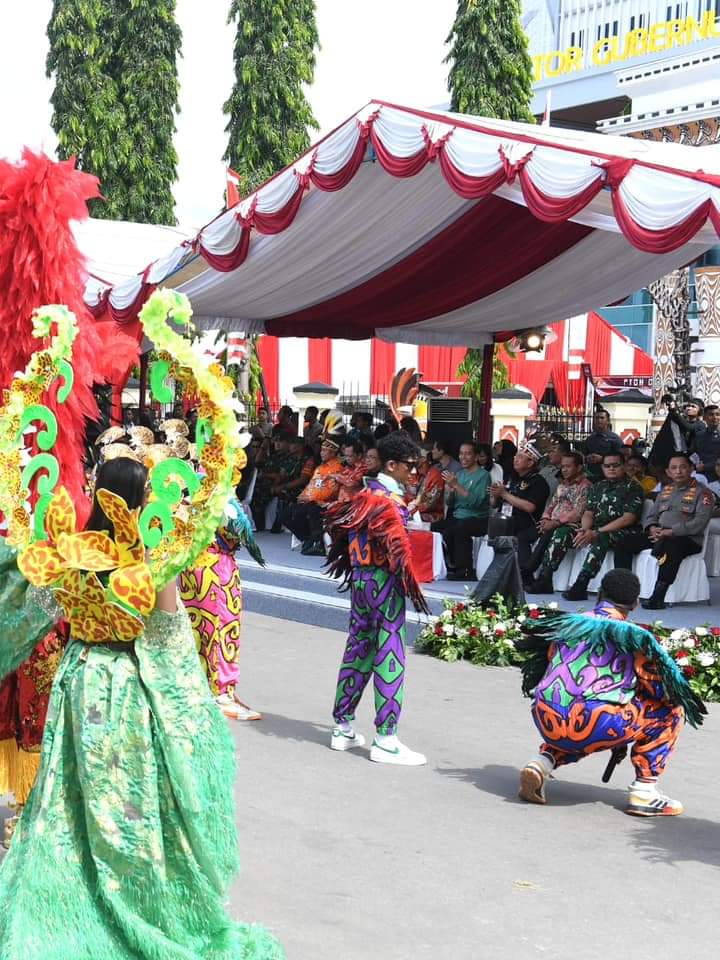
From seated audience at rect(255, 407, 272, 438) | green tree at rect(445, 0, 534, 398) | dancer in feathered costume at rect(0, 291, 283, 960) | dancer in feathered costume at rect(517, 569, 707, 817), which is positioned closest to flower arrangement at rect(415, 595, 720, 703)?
dancer in feathered costume at rect(517, 569, 707, 817)

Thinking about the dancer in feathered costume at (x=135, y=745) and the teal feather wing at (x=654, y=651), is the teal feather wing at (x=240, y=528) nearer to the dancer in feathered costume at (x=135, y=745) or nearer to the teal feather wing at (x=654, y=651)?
the teal feather wing at (x=654, y=651)

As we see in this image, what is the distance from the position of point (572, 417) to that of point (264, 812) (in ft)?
52.2

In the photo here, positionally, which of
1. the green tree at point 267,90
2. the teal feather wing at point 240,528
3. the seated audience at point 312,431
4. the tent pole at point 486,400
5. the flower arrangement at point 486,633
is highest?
the green tree at point 267,90

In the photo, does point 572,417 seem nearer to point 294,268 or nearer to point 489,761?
point 294,268

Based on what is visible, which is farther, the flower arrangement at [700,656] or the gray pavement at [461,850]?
the flower arrangement at [700,656]

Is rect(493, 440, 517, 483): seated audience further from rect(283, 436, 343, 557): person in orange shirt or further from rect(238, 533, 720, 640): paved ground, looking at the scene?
rect(238, 533, 720, 640): paved ground

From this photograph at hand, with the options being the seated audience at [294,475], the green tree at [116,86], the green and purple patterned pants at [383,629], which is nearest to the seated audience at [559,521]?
the seated audience at [294,475]

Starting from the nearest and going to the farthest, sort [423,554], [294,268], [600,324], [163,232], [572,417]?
[423,554] < [294,268] < [163,232] < [572,417] < [600,324]

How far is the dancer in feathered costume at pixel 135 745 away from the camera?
3535 mm

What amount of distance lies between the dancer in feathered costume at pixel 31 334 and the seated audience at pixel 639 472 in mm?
7040

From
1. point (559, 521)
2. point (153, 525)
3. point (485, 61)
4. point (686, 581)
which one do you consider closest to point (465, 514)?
point (559, 521)

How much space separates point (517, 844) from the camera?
5.21 meters

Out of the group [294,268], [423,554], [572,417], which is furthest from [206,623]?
[572,417]

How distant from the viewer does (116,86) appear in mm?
29703
